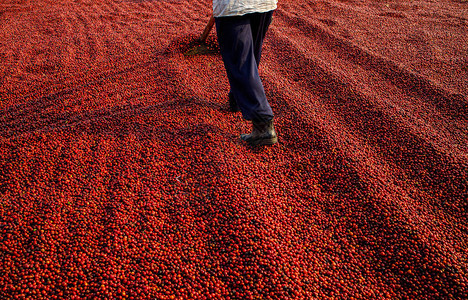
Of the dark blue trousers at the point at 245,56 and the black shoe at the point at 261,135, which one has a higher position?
the dark blue trousers at the point at 245,56

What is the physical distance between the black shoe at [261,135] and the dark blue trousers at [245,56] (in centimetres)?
7

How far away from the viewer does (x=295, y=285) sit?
5.39ft

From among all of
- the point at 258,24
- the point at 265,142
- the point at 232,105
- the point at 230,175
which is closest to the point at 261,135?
the point at 265,142

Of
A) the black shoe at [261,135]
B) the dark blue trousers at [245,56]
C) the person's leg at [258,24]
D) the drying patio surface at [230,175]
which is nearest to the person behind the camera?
the drying patio surface at [230,175]

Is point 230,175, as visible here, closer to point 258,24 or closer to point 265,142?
Result: point 265,142

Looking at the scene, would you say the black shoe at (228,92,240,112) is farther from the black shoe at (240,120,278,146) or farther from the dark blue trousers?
the dark blue trousers

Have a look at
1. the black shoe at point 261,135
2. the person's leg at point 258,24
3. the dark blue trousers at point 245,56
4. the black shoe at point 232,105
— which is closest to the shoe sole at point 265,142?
the black shoe at point 261,135

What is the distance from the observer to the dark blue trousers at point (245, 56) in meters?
2.02

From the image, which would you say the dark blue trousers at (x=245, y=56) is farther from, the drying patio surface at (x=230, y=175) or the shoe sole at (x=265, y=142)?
the drying patio surface at (x=230, y=175)

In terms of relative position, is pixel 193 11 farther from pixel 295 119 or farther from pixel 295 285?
pixel 295 285

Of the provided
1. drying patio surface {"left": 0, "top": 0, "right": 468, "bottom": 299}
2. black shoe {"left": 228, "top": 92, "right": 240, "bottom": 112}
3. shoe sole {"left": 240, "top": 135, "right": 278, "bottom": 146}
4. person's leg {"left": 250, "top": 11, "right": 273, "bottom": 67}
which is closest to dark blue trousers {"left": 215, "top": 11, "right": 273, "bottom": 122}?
person's leg {"left": 250, "top": 11, "right": 273, "bottom": 67}

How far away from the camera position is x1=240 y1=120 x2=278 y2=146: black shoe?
2395 millimetres

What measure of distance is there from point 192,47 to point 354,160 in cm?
272

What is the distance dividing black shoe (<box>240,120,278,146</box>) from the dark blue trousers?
0.24 ft
